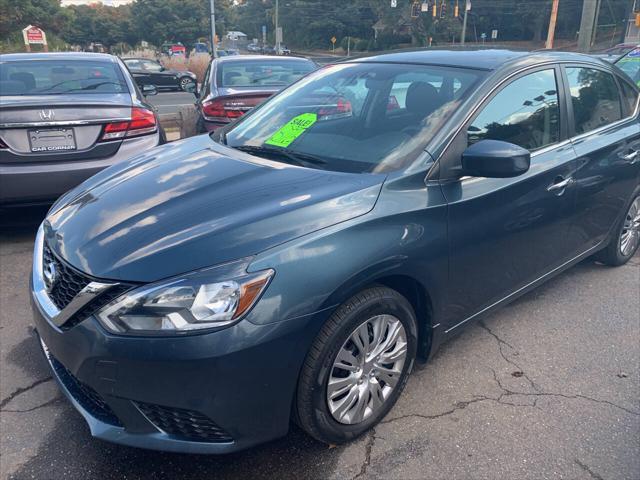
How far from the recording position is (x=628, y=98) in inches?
165

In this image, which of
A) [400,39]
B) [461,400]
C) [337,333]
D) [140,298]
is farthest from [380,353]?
[400,39]

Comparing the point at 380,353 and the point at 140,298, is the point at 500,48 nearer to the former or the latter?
the point at 380,353

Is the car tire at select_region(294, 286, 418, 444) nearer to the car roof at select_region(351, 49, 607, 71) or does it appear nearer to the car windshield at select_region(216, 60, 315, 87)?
the car roof at select_region(351, 49, 607, 71)

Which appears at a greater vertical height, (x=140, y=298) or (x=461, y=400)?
(x=140, y=298)

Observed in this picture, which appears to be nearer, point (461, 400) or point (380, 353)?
point (380, 353)

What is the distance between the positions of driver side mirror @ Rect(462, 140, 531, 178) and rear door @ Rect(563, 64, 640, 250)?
1035 millimetres

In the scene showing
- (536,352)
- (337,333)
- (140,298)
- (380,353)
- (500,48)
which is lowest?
(536,352)

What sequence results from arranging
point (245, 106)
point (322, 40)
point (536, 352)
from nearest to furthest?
point (536, 352), point (245, 106), point (322, 40)

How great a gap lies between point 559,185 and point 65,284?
8.76 feet

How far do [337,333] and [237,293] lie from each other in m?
0.45

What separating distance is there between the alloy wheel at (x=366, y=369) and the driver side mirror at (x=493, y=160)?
2.61 ft

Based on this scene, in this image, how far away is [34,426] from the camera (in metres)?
2.54

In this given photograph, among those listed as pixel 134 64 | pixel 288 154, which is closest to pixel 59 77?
pixel 288 154

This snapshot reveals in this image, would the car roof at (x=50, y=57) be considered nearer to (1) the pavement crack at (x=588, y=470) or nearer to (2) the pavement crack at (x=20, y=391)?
(2) the pavement crack at (x=20, y=391)
